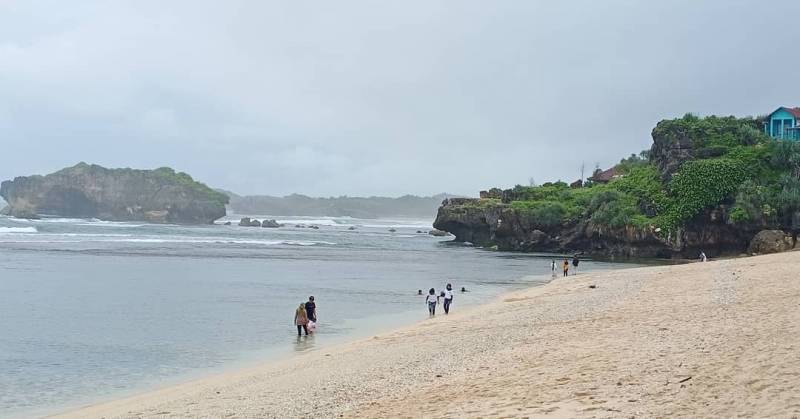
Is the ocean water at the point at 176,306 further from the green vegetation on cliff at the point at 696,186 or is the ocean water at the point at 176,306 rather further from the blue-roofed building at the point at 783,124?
the blue-roofed building at the point at 783,124

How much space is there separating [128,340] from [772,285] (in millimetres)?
19404

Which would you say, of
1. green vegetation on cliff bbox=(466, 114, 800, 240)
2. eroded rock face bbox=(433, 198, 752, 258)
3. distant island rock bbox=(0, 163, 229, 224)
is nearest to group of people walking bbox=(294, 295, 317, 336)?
green vegetation on cliff bbox=(466, 114, 800, 240)

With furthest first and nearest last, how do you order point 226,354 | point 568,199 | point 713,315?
point 568,199 < point 226,354 < point 713,315

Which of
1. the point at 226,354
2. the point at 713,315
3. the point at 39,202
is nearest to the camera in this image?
the point at 713,315

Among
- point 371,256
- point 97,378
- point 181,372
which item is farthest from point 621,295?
point 371,256

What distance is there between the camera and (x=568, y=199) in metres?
79.6

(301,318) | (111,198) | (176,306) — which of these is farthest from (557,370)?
(111,198)

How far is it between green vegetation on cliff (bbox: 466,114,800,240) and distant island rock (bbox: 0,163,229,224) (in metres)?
98.0

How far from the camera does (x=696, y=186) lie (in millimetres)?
61938

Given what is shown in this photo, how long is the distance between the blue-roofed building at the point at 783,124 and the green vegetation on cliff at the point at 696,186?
187 centimetres

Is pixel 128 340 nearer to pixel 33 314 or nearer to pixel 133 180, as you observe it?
pixel 33 314

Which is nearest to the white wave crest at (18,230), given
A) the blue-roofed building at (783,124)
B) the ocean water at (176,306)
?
the ocean water at (176,306)

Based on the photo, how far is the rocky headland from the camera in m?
57.3

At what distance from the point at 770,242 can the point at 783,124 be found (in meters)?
23.7
